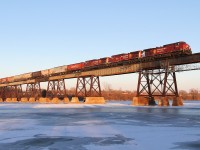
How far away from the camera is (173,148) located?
791 cm

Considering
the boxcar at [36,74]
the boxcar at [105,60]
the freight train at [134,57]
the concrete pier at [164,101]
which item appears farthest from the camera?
the boxcar at [36,74]

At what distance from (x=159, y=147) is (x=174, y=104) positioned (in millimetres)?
33201

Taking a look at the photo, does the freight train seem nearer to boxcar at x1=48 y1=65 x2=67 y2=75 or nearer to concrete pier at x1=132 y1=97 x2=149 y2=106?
boxcar at x1=48 y1=65 x2=67 y2=75

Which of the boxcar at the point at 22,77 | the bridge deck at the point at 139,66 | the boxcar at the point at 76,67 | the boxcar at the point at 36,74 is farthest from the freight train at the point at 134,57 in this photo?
the boxcar at the point at 22,77

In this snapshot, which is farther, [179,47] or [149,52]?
[149,52]

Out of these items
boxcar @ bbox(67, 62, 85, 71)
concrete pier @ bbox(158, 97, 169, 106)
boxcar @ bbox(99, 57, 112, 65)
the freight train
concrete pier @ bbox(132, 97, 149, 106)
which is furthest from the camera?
Result: boxcar @ bbox(67, 62, 85, 71)

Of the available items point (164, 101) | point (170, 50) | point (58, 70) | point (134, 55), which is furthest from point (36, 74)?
point (170, 50)

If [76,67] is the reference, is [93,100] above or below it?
below

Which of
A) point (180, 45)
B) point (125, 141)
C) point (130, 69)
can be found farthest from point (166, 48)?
point (125, 141)

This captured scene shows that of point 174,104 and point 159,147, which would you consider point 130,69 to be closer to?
point 174,104

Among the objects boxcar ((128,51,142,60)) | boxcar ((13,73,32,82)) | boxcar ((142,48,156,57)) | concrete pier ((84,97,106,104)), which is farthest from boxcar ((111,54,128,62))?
boxcar ((13,73,32,82))

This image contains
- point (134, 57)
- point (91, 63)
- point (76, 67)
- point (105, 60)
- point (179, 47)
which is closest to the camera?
point (179, 47)

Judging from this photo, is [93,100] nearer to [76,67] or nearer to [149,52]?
[76,67]

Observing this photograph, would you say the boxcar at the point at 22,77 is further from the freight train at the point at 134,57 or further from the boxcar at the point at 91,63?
the boxcar at the point at 91,63
